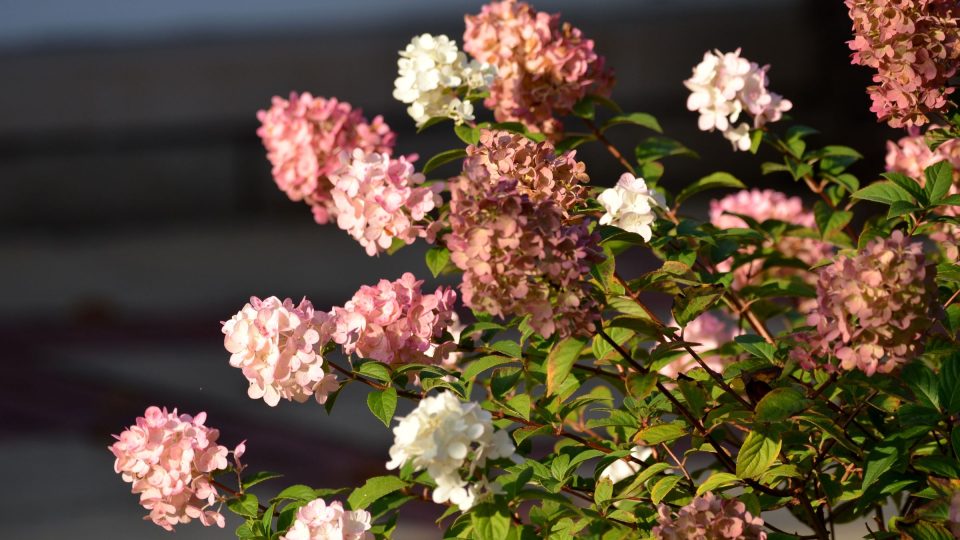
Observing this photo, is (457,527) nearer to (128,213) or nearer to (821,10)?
(821,10)

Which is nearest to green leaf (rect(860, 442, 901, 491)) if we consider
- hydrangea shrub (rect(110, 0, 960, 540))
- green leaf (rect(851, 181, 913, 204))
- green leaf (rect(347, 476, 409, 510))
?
hydrangea shrub (rect(110, 0, 960, 540))

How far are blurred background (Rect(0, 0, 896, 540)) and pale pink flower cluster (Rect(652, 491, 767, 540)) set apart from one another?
3.71 m

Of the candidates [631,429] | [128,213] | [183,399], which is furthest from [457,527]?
[128,213]

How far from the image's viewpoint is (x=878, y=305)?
33.6 inches

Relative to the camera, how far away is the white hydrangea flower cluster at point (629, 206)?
111 cm

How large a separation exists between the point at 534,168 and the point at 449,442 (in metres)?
0.27

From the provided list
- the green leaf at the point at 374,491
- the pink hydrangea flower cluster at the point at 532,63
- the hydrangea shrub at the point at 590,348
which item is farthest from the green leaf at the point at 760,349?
the pink hydrangea flower cluster at the point at 532,63

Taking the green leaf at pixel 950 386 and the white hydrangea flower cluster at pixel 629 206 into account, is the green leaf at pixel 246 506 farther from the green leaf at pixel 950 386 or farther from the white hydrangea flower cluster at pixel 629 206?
the green leaf at pixel 950 386

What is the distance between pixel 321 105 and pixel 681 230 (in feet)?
1.69

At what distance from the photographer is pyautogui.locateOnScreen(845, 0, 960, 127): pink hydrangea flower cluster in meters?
1.06

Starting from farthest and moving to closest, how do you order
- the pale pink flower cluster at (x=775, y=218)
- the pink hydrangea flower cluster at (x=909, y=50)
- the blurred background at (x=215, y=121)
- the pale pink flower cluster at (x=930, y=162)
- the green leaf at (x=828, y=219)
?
the blurred background at (x=215, y=121)
the pale pink flower cluster at (x=775, y=218)
the green leaf at (x=828, y=219)
the pale pink flower cluster at (x=930, y=162)
the pink hydrangea flower cluster at (x=909, y=50)

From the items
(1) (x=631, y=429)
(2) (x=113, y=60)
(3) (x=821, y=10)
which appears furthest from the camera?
(2) (x=113, y=60)

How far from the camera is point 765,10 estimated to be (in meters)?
5.81

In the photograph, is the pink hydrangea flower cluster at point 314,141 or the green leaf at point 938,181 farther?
the pink hydrangea flower cluster at point 314,141
